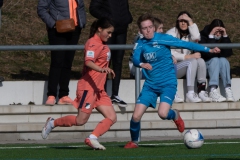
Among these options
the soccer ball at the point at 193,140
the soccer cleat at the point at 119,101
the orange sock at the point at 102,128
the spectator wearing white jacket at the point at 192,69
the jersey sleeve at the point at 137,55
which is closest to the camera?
the soccer ball at the point at 193,140

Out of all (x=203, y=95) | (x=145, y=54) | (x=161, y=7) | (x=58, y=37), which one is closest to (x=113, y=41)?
(x=58, y=37)

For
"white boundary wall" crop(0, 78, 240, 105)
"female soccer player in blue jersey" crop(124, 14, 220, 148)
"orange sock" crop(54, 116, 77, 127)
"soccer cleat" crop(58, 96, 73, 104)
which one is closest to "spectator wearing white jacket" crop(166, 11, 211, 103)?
"white boundary wall" crop(0, 78, 240, 105)

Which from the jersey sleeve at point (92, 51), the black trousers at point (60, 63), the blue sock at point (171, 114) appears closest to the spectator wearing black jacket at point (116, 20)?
the black trousers at point (60, 63)

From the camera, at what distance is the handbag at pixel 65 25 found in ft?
39.5

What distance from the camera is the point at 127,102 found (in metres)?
13.1

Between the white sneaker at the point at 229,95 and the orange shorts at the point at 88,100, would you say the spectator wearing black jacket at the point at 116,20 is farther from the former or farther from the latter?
the orange shorts at the point at 88,100

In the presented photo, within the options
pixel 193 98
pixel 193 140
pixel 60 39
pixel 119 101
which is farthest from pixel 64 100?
pixel 193 140

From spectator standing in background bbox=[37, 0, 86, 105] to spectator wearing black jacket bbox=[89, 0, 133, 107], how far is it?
0.31m

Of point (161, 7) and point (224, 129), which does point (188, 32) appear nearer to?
point (224, 129)

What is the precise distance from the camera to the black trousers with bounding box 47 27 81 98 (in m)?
12.4

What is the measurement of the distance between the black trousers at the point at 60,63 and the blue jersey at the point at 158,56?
257cm

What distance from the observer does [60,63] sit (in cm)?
1241

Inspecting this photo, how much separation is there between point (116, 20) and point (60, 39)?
1031 mm

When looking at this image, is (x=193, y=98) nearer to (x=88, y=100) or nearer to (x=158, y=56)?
(x=158, y=56)
